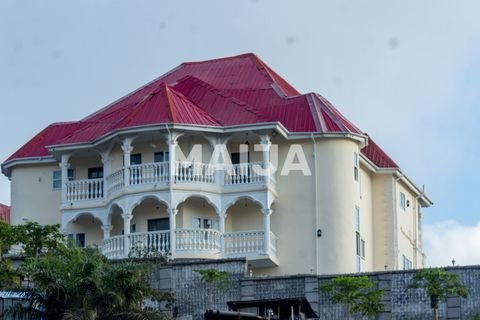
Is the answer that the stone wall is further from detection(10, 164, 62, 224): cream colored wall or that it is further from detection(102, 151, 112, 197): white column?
detection(10, 164, 62, 224): cream colored wall

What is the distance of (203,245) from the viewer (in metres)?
70.2

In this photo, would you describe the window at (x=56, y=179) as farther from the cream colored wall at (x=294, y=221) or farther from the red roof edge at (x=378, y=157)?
the red roof edge at (x=378, y=157)

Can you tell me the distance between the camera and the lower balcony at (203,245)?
69.9 metres

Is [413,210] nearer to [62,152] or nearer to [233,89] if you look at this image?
[233,89]

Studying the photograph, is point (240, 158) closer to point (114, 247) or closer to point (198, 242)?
point (198, 242)

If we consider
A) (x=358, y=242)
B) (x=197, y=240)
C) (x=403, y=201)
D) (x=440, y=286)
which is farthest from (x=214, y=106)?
(x=440, y=286)

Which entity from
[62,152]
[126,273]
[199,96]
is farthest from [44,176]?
[126,273]

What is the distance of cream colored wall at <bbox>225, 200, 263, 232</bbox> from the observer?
7171 centimetres

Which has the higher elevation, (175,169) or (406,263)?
(175,169)

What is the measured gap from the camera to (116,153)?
2894 inches

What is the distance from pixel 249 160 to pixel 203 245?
4.24 meters

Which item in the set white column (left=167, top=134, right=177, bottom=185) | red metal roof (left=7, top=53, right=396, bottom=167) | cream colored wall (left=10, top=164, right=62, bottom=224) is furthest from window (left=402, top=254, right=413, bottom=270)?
cream colored wall (left=10, top=164, right=62, bottom=224)

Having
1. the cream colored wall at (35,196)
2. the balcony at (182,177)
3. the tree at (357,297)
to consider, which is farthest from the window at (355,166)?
the tree at (357,297)

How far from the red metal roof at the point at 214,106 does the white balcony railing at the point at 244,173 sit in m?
1.66
